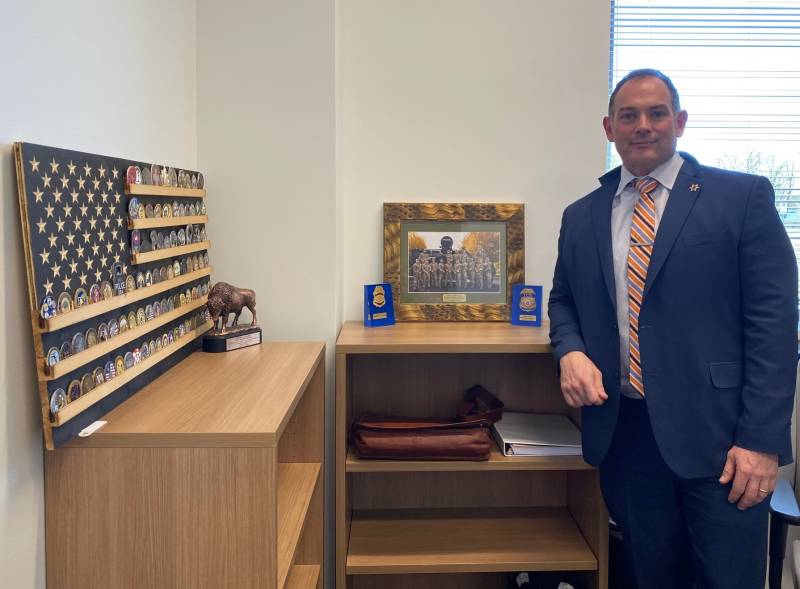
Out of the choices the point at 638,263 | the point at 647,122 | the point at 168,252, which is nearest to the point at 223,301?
the point at 168,252

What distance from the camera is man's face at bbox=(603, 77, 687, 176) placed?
5.01 feet

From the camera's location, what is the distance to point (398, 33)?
2117 mm

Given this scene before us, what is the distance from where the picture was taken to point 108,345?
1.11m

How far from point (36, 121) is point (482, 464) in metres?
1.33

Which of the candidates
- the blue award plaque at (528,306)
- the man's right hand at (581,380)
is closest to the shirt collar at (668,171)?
the man's right hand at (581,380)

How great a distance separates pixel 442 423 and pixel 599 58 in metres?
1.33

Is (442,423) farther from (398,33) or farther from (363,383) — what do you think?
(398,33)

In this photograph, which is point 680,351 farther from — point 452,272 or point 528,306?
point 452,272

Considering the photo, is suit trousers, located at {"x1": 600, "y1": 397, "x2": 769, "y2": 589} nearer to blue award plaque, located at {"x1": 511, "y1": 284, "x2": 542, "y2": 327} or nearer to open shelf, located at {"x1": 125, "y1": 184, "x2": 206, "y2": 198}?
blue award plaque, located at {"x1": 511, "y1": 284, "x2": 542, "y2": 327}

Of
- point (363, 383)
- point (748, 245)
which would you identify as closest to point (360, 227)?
point (363, 383)

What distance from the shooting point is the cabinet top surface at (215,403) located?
3.25 feet

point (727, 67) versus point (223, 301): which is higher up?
point (727, 67)

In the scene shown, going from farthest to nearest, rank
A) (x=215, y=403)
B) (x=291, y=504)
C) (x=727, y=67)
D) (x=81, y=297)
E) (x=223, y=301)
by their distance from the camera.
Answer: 1. (x=727, y=67)
2. (x=223, y=301)
3. (x=291, y=504)
4. (x=215, y=403)
5. (x=81, y=297)

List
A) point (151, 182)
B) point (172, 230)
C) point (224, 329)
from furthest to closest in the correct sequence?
point (224, 329) → point (172, 230) → point (151, 182)
